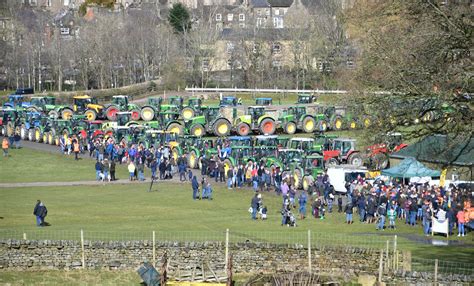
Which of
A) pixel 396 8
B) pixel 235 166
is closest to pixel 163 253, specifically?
pixel 396 8

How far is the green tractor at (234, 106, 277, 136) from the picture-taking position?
6397cm

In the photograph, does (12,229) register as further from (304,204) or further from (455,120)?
(455,120)

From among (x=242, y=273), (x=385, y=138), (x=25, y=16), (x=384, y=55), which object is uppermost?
(x=25, y=16)

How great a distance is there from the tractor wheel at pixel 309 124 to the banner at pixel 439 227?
2870 centimetres

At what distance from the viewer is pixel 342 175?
1825 inches

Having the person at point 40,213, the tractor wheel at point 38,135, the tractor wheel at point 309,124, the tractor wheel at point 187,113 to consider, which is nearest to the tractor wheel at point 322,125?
the tractor wheel at point 309,124

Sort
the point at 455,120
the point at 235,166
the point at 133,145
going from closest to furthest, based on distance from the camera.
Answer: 1. the point at 455,120
2. the point at 235,166
3. the point at 133,145

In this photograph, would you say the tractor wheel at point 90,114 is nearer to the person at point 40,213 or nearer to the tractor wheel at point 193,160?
the tractor wheel at point 193,160

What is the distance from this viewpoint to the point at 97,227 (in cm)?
Answer: 3716

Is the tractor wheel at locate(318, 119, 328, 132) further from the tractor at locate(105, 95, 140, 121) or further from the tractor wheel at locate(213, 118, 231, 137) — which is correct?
the tractor at locate(105, 95, 140, 121)

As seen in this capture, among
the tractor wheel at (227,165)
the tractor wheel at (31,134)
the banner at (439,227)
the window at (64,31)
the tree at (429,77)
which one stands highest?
the window at (64,31)

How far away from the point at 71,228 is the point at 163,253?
306 inches

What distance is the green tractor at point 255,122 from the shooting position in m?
64.0

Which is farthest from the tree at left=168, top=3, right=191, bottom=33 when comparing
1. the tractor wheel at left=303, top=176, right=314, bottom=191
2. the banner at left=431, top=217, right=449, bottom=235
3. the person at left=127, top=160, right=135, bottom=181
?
the banner at left=431, top=217, right=449, bottom=235
